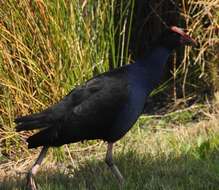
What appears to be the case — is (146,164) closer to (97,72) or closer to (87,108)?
(87,108)

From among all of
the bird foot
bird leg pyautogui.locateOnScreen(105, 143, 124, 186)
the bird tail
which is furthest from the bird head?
the bird foot

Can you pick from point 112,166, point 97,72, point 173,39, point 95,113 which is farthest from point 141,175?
point 97,72

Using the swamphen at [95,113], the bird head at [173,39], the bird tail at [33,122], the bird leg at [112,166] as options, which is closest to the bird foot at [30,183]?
the swamphen at [95,113]

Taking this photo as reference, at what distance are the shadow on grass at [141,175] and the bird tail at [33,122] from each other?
0.36 metres

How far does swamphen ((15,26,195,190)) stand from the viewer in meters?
4.02

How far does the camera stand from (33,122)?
400cm

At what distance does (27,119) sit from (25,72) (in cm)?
142

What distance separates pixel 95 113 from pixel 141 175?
50cm

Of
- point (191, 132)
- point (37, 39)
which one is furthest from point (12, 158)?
point (191, 132)

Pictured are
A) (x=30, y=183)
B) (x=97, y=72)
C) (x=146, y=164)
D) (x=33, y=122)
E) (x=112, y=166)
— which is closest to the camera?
(x=33, y=122)

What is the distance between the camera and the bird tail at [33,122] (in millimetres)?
3992

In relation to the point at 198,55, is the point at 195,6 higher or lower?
higher

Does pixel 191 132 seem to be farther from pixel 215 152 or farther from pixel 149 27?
pixel 149 27

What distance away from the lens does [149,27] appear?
6699 mm
